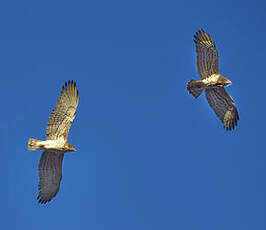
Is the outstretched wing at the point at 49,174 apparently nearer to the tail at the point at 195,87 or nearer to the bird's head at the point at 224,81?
the tail at the point at 195,87

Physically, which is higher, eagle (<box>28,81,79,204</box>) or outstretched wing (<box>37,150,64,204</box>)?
eagle (<box>28,81,79,204</box>)

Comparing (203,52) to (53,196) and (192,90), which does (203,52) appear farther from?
(53,196)

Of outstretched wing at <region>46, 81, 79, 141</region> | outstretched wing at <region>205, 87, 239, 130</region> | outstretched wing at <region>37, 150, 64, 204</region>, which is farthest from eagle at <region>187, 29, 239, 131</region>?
outstretched wing at <region>37, 150, 64, 204</region>

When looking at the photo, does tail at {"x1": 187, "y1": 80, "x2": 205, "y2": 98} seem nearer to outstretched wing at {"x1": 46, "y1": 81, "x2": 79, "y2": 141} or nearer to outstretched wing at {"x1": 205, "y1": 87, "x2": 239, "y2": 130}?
outstretched wing at {"x1": 205, "y1": 87, "x2": 239, "y2": 130}

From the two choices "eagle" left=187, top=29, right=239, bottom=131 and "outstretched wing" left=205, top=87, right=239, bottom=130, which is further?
"outstretched wing" left=205, top=87, right=239, bottom=130

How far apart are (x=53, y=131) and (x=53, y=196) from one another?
194 cm

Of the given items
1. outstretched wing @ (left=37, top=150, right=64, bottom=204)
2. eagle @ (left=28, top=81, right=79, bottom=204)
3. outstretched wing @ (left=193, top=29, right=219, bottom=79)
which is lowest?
outstretched wing @ (left=37, top=150, right=64, bottom=204)

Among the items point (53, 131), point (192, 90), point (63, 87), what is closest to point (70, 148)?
point (53, 131)

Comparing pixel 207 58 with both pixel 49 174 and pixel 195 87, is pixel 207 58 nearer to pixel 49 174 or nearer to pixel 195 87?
pixel 195 87

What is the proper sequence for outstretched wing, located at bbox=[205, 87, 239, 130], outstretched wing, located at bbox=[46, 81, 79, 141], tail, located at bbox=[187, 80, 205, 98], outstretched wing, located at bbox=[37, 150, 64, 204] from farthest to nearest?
1. outstretched wing, located at bbox=[205, 87, 239, 130]
2. tail, located at bbox=[187, 80, 205, 98]
3. outstretched wing, located at bbox=[37, 150, 64, 204]
4. outstretched wing, located at bbox=[46, 81, 79, 141]

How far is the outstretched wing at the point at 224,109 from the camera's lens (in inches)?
618

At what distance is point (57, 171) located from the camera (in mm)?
15023

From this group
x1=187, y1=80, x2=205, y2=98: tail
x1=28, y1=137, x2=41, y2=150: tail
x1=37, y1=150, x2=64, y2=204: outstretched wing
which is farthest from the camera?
x1=187, y1=80, x2=205, y2=98: tail

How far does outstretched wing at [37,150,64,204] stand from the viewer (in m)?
14.8
